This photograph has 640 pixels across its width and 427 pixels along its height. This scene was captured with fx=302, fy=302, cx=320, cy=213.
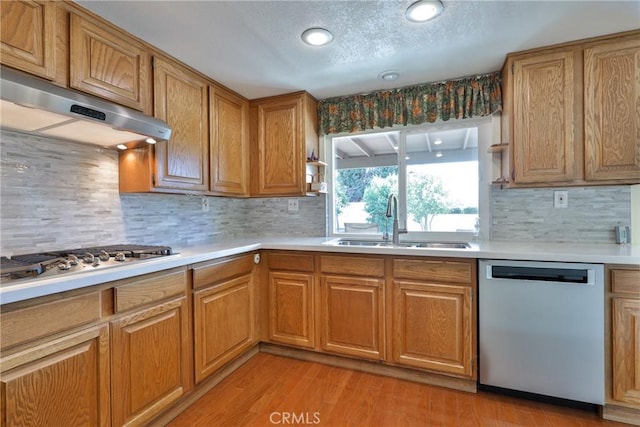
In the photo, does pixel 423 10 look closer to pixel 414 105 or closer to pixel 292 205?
pixel 414 105

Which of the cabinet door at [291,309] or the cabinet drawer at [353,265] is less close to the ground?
the cabinet drawer at [353,265]

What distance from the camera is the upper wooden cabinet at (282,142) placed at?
8.46 ft

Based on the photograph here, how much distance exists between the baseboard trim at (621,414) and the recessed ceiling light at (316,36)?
8.43ft

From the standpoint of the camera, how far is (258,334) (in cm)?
239

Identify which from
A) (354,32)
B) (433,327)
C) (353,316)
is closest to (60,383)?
(353,316)

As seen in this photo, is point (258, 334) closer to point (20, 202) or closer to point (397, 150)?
point (20, 202)

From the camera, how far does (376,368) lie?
7.06ft

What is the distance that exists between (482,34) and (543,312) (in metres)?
1.63

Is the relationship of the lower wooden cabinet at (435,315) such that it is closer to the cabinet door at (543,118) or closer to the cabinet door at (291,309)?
the cabinet door at (291,309)

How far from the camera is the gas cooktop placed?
1.15m

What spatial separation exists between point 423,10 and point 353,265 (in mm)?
1557

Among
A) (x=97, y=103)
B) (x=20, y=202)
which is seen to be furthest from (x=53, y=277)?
(x=97, y=103)

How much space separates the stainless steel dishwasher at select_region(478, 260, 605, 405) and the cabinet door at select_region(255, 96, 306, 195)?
1.59 m

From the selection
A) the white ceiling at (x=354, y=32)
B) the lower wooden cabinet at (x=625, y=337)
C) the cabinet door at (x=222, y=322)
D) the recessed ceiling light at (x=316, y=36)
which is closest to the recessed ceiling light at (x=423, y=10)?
the white ceiling at (x=354, y=32)
